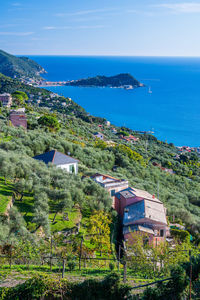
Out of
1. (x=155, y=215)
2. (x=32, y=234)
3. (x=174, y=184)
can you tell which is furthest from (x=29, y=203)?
(x=174, y=184)

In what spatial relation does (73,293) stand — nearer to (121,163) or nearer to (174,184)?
(121,163)

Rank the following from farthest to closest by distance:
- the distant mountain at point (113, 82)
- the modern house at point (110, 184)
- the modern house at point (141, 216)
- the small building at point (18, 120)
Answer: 1. the distant mountain at point (113, 82)
2. the small building at point (18, 120)
3. the modern house at point (110, 184)
4. the modern house at point (141, 216)

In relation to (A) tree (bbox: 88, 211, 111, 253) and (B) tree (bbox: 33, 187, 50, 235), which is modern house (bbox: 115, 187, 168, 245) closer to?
(A) tree (bbox: 88, 211, 111, 253)

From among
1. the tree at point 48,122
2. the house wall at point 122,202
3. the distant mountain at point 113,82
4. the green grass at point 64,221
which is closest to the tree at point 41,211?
the green grass at point 64,221

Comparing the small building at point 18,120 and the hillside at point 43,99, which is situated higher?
the hillside at point 43,99

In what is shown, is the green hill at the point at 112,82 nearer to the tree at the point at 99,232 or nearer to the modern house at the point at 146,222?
the modern house at the point at 146,222
